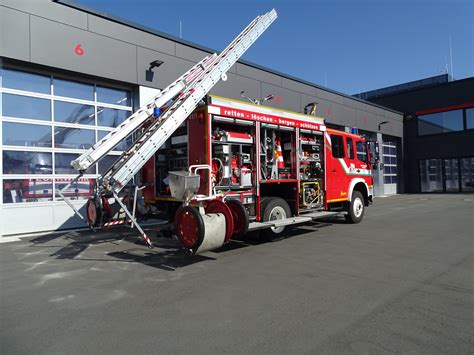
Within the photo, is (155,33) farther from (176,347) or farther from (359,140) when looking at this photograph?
(176,347)

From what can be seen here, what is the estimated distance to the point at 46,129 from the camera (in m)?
9.73

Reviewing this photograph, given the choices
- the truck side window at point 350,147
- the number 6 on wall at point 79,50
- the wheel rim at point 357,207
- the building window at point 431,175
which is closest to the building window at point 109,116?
the number 6 on wall at point 79,50

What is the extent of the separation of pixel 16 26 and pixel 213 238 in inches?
296

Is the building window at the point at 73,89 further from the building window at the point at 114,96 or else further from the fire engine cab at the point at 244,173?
the fire engine cab at the point at 244,173

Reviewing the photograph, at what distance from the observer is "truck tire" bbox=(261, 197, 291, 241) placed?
7.88 metres

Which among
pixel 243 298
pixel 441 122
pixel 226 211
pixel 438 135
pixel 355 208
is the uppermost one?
pixel 441 122

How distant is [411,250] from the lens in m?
6.86

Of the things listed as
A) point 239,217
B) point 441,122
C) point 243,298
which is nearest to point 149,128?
point 239,217

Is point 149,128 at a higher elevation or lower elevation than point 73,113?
lower

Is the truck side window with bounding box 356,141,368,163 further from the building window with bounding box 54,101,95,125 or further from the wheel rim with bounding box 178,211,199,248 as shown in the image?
the building window with bounding box 54,101,95,125

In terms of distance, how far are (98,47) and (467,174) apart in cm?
2663

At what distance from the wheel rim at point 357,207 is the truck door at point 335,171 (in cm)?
51

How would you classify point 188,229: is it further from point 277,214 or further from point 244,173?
point 277,214

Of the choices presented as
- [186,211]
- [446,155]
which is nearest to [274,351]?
[186,211]
